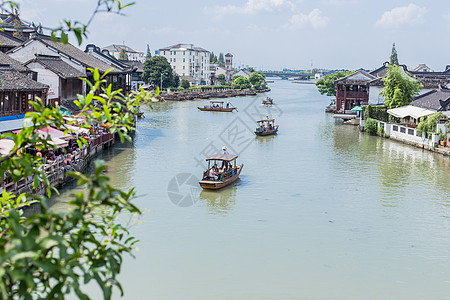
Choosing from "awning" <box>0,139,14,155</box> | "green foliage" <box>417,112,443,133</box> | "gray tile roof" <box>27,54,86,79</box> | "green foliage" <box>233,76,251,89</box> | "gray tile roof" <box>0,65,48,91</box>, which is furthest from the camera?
"green foliage" <box>233,76,251,89</box>

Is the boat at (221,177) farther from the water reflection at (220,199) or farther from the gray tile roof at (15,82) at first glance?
the gray tile roof at (15,82)

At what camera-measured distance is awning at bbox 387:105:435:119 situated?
35.4 m

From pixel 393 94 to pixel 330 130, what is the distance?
5836mm

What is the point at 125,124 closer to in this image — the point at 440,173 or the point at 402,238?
the point at 402,238

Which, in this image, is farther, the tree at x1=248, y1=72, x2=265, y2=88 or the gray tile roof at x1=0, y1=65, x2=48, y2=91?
the tree at x1=248, y1=72, x2=265, y2=88

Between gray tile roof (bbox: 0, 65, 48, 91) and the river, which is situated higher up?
gray tile roof (bbox: 0, 65, 48, 91)

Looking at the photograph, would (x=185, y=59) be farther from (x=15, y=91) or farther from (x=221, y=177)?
(x=221, y=177)

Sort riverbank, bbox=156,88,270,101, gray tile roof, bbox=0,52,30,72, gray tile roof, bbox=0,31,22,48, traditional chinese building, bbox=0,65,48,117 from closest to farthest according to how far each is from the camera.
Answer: traditional chinese building, bbox=0,65,48,117 < gray tile roof, bbox=0,52,30,72 < gray tile roof, bbox=0,31,22,48 < riverbank, bbox=156,88,270,101

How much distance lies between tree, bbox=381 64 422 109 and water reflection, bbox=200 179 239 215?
2472 centimetres

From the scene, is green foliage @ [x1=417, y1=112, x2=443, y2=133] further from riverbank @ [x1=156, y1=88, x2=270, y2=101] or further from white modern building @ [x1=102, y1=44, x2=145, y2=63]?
white modern building @ [x1=102, y1=44, x2=145, y2=63]

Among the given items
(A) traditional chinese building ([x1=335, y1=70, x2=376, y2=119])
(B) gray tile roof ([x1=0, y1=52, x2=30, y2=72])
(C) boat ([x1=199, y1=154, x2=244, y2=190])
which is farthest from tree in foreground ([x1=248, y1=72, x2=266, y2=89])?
(C) boat ([x1=199, y1=154, x2=244, y2=190])

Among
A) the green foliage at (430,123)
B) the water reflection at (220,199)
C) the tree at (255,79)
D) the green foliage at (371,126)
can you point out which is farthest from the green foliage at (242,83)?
the water reflection at (220,199)

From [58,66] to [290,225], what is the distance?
780 inches

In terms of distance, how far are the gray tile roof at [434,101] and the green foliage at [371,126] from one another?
3.30 metres
